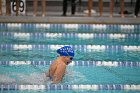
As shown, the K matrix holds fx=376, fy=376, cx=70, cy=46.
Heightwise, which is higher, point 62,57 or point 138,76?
point 62,57

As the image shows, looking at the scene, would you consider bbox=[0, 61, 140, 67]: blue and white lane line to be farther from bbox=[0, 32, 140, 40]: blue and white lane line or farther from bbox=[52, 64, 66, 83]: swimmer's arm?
bbox=[0, 32, 140, 40]: blue and white lane line

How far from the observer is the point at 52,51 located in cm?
823

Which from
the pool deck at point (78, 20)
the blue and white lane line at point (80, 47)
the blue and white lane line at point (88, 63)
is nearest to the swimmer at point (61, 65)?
the blue and white lane line at point (88, 63)

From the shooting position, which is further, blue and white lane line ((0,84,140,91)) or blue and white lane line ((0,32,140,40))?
blue and white lane line ((0,32,140,40))

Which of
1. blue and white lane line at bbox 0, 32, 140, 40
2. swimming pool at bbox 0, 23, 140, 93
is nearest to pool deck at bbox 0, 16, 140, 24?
swimming pool at bbox 0, 23, 140, 93

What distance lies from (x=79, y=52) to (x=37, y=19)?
12.2 ft

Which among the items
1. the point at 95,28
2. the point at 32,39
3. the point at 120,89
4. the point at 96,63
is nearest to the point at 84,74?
the point at 96,63

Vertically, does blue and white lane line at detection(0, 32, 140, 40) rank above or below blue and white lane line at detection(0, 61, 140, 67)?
above

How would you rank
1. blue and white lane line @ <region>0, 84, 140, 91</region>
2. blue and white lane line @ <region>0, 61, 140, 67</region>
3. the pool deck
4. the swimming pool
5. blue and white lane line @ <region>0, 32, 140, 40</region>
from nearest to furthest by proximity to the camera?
blue and white lane line @ <region>0, 84, 140, 91</region> < the swimming pool < blue and white lane line @ <region>0, 61, 140, 67</region> < blue and white lane line @ <region>0, 32, 140, 40</region> < the pool deck

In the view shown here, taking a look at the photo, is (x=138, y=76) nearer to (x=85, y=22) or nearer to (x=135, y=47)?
(x=135, y=47)

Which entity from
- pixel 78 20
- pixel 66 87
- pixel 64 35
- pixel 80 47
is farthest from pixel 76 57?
pixel 78 20

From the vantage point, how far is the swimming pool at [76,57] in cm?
541

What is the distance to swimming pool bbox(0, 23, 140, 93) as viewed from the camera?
5.41m

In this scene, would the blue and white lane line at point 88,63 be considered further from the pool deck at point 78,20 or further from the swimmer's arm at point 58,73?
the pool deck at point 78,20
